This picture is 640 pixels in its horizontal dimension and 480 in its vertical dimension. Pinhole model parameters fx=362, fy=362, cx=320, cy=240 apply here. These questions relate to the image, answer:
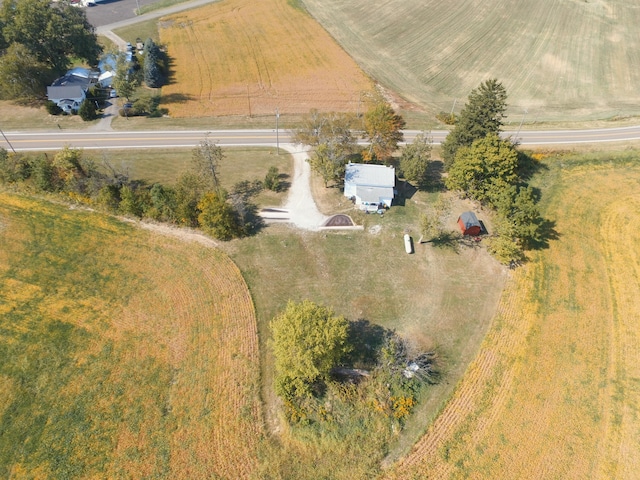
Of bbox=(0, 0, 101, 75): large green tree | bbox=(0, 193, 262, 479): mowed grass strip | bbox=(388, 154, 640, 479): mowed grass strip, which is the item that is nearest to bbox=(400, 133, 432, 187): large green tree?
bbox=(388, 154, 640, 479): mowed grass strip

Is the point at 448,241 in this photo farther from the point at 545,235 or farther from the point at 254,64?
the point at 254,64

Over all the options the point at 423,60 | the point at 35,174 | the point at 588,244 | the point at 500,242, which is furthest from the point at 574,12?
the point at 35,174

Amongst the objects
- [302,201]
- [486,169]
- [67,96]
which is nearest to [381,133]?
[486,169]

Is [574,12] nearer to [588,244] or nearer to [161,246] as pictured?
[588,244]

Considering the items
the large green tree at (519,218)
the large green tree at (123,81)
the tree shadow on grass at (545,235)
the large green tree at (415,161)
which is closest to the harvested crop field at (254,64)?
the large green tree at (123,81)

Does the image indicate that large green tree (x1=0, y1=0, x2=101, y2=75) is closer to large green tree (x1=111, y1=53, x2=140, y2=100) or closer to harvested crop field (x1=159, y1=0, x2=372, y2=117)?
large green tree (x1=111, y1=53, x2=140, y2=100)

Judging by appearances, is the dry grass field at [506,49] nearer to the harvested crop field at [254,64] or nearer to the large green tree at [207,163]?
the harvested crop field at [254,64]
